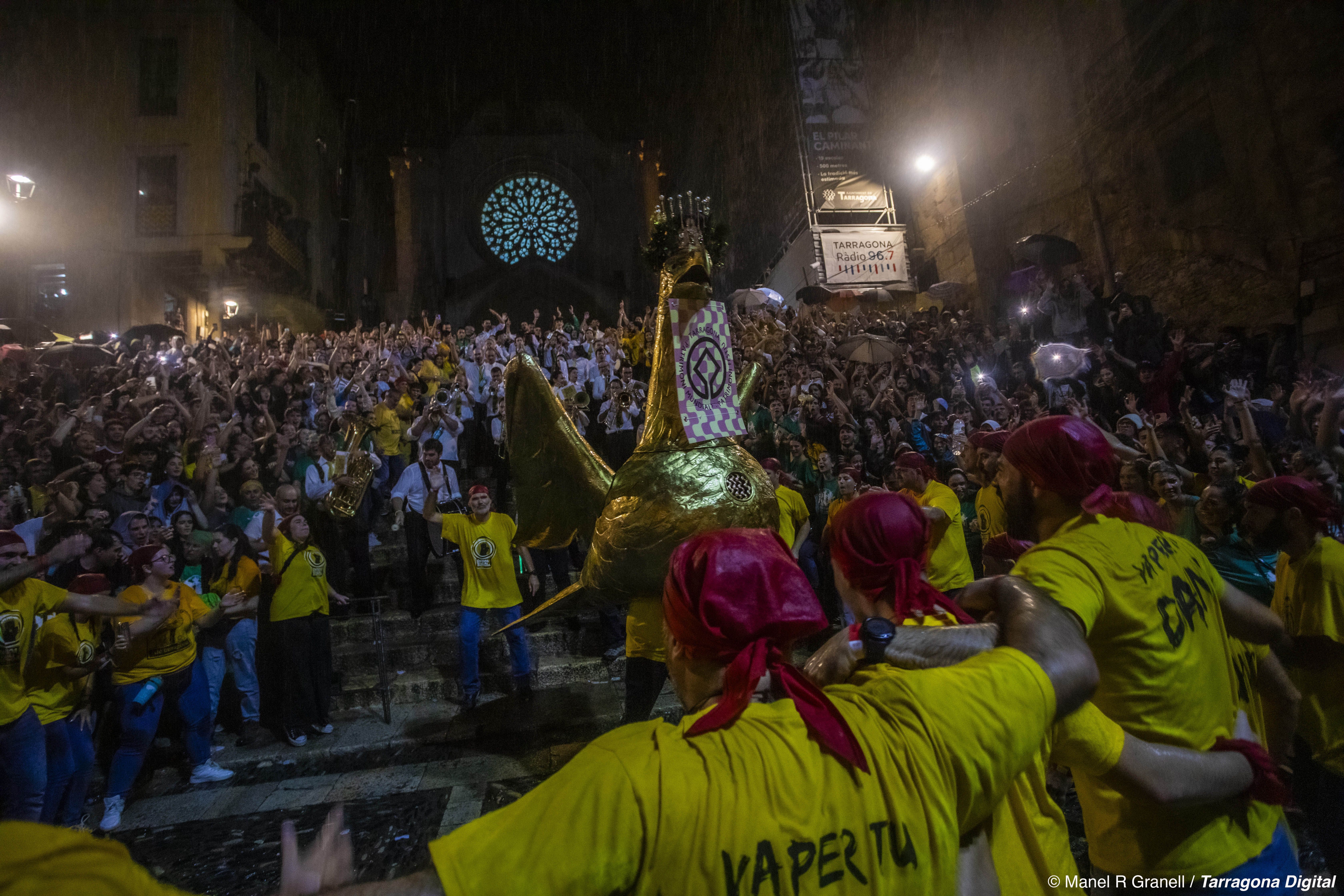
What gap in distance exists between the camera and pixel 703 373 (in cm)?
300

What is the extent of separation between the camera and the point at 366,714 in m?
5.17

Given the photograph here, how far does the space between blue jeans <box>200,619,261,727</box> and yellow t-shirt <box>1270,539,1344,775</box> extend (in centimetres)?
605

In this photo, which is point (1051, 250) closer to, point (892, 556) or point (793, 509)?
point (793, 509)

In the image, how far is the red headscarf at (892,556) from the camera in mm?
1772

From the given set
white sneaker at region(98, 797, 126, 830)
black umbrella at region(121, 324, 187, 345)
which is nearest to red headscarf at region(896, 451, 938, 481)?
white sneaker at region(98, 797, 126, 830)

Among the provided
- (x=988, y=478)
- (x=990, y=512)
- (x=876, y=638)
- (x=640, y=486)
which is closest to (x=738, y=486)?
(x=640, y=486)

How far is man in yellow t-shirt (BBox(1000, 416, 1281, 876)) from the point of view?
1530 millimetres

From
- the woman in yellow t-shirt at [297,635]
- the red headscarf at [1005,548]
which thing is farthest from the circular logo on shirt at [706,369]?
the woman in yellow t-shirt at [297,635]

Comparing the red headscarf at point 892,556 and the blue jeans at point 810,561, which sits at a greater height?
the red headscarf at point 892,556

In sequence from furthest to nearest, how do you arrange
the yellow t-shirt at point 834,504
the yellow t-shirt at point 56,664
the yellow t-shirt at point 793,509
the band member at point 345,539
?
1. the band member at point 345,539
2. the yellow t-shirt at point 834,504
3. the yellow t-shirt at point 793,509
4. the yellow t-shirt at point 56,664

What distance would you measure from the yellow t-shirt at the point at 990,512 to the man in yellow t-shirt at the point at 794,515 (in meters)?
1.30

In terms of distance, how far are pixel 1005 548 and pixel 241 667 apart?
5318mm

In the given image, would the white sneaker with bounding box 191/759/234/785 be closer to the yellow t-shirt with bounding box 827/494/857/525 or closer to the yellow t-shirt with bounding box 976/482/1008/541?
the yellow t-shirt with bounding box 827/494/857/525

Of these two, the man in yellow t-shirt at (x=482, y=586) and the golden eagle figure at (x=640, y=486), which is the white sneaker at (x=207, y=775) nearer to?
the man in yellow t-shirt at (x=482, y=586)
